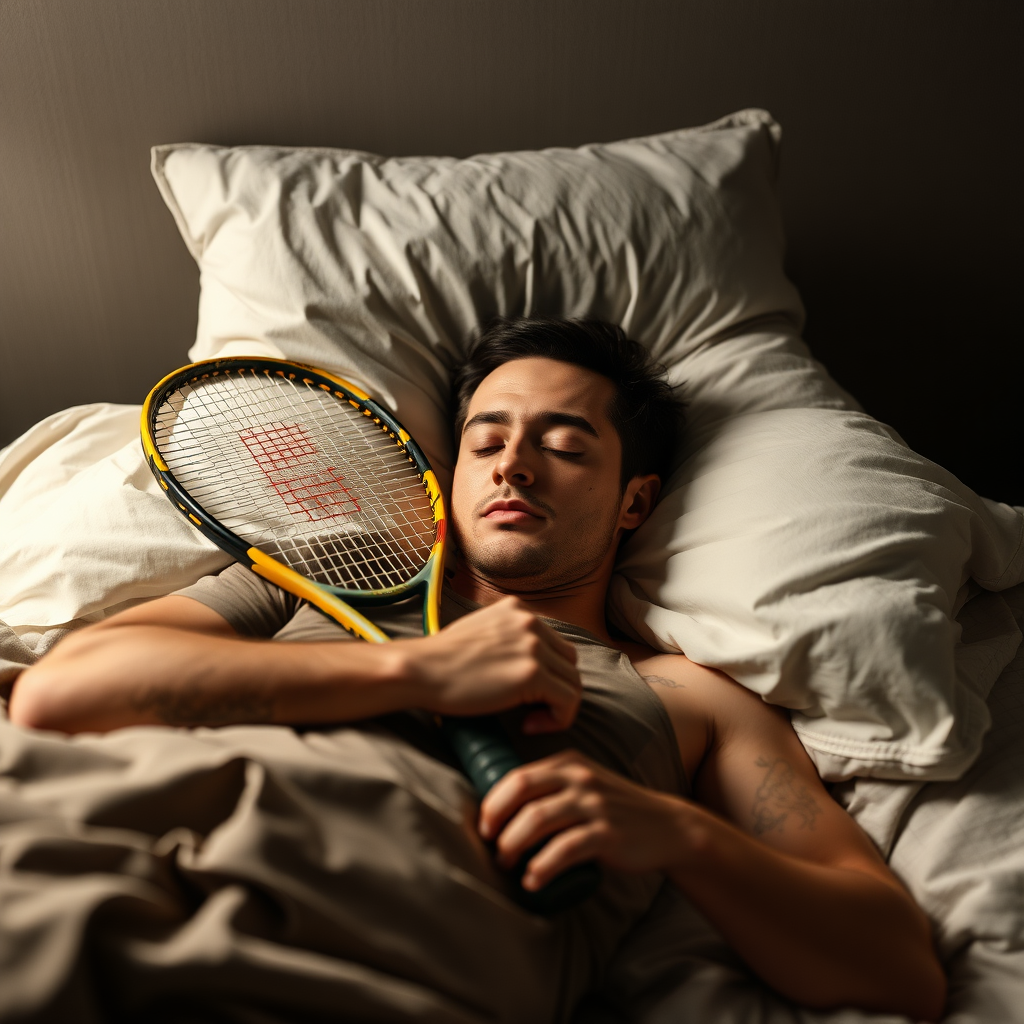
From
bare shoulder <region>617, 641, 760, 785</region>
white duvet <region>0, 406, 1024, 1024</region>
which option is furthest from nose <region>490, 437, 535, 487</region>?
white duvet <region>0, 406, 1024, 1024</region>

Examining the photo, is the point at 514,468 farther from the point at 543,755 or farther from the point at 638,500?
the point at 543,755

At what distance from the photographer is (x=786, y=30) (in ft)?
6.31

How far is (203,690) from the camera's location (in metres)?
0.95

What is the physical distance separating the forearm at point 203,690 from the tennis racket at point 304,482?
5.2 inches

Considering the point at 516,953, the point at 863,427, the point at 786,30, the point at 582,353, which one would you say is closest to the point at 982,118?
the point at 786,30

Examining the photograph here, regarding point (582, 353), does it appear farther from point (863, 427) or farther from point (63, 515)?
point (63, 515)

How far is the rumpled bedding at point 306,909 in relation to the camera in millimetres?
698

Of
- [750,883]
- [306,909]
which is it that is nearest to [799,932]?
[750,883]

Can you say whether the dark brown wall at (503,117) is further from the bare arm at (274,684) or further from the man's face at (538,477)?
the bare arm at (274,684)

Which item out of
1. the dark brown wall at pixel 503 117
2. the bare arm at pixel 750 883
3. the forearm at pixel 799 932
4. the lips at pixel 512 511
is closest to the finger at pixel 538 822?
the bare arm at pixel 750 883

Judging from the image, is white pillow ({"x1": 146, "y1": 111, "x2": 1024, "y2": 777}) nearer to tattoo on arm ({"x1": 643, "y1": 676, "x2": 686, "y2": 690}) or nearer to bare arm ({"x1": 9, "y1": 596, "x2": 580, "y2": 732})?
tattoo on arm ({"x1": 643, "y1": 676, "x2": 686, "y2": 690})

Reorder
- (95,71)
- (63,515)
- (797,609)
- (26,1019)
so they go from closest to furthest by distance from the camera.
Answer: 1. (26,1019)
2. (797,609)
3. (63,515)
4. (95,71)

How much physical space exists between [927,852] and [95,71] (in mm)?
1912

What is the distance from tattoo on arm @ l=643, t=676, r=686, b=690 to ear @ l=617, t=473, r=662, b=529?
0.30 meters
